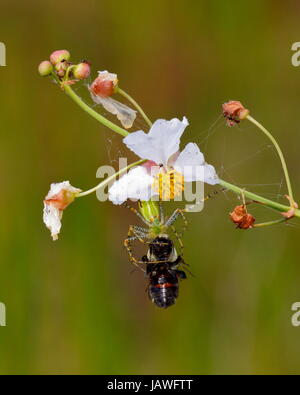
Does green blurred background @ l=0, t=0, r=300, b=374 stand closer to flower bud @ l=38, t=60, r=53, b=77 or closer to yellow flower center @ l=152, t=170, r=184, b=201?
yellow flower center @ l=152, t=170, r=184, b=201

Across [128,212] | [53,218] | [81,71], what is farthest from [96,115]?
[128,212]

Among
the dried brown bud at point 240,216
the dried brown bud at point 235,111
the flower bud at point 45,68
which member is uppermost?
the flower bud at point 45,68

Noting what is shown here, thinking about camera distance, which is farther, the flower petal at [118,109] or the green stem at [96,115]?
the flower petal at [118,109]

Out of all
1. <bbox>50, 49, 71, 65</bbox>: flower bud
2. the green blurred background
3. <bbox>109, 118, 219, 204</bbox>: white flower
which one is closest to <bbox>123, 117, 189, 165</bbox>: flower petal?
<bbox>109, 118, 219, 204</bbox>: white flower

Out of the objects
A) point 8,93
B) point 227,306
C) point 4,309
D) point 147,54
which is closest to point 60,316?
point 4,309

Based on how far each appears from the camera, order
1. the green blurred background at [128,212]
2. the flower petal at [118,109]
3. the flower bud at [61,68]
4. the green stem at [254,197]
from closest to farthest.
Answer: the green stem at [254,197], the flower bud at [61,68], the flower petal at [118,109], the green blurred background at [128,212]

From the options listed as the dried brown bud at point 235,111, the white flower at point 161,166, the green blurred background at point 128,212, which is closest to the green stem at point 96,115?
the white flower at point 161,166

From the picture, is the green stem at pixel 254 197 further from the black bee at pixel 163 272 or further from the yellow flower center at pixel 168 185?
the black bee at pixel 163 272
